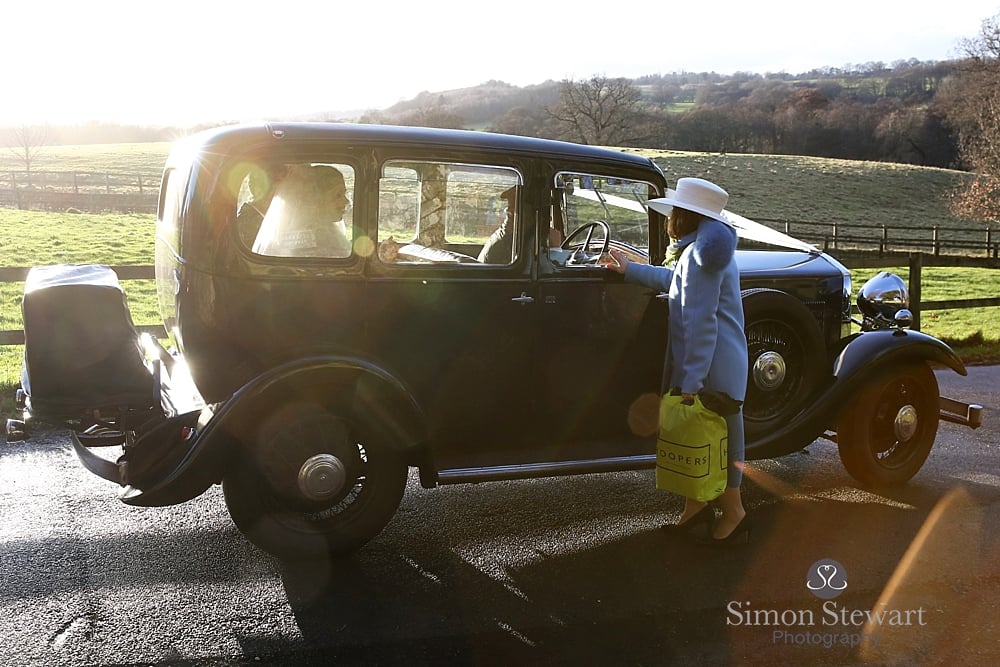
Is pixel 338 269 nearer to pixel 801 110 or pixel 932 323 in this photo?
pixel 932 323

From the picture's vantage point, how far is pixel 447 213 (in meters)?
4.82

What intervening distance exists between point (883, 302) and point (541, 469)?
2.78 m

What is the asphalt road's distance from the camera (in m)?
3.51

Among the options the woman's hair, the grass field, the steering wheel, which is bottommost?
the grass field

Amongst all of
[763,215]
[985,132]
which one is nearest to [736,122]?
[763,215]

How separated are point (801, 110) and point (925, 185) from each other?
38763mm

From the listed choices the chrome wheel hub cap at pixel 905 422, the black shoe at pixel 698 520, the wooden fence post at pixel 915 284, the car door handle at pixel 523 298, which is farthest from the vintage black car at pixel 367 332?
the wooden fence post at pixel 915 284

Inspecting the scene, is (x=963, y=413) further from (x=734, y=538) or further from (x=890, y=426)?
(x=734, y=538)

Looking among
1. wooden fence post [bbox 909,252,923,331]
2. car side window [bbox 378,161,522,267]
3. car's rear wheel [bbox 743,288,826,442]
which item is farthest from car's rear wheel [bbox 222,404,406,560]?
wooden fence post [bbox 909,252,923,331]

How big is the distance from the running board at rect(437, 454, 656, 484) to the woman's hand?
3.49ft

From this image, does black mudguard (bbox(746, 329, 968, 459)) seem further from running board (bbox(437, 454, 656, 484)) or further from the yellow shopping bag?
the yellow shopping bag

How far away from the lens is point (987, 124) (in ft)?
114

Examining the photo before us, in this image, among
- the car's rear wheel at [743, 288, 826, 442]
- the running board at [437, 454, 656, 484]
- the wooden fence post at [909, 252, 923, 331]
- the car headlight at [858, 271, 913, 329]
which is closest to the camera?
the running board at [437, 454, 656, 484]

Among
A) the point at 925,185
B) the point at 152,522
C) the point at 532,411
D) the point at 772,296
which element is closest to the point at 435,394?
the point at 532,411
